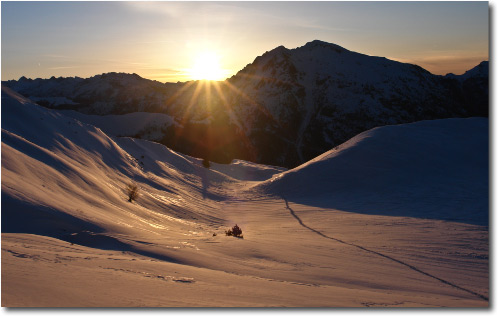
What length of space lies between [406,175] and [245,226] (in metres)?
11.9

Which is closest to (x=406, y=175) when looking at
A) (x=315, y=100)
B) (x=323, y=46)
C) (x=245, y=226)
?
(x=245, y=226)

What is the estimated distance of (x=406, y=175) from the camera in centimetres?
2423

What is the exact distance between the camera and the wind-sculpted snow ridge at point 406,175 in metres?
19.6

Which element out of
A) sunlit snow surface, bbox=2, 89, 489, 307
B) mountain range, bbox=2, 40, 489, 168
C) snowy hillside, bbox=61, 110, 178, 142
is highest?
mountain range, bbox=2, 40, 489, 168

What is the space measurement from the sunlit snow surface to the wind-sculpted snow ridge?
0.39 ft

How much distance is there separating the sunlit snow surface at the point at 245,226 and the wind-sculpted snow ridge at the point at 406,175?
0.39ft

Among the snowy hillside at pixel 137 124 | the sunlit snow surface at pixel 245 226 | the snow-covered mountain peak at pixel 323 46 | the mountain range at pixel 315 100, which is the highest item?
the snow-covered mountain peak at pixel 323 46

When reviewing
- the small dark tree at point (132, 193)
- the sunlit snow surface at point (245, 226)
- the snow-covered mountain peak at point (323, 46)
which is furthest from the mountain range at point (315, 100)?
the small dark tree at point (132, 193)

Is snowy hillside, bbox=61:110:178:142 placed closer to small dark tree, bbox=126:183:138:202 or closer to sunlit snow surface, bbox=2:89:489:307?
sunlit snow surface, bbox=2:89:489:307

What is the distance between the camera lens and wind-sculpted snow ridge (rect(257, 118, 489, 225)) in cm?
1964

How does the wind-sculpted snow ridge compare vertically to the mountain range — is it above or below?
below

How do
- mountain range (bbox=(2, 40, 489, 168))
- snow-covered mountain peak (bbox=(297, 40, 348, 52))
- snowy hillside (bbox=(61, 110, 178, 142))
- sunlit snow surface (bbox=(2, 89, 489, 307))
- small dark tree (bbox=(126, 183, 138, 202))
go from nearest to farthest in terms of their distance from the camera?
sunlit snow surface (bbox=(2, 89, 489, 307)) → small dark tree (bbox=(126, 183, 138, 202)) → snowy hillside (bbox=(61, 110, 178, 142)) → mountain range (bbox=(2, 40, 489, 168)) → snow-covered mountain peak (bbox=(297, 40, 348, 52))

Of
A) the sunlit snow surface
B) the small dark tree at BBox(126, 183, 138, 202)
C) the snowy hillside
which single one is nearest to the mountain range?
the snowy hillside

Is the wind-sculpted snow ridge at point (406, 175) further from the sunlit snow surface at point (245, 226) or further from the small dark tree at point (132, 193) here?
the small dark tree at point (132, 193)
